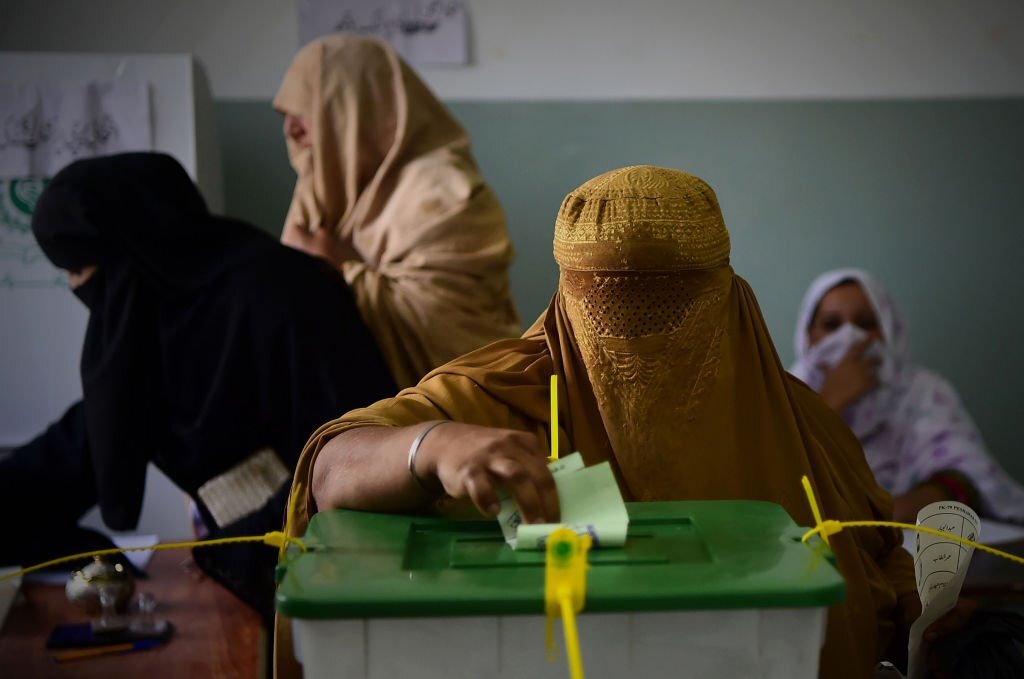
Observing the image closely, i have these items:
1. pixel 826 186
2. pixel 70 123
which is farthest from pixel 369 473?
pixel 826 186

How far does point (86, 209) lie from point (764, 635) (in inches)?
72.6

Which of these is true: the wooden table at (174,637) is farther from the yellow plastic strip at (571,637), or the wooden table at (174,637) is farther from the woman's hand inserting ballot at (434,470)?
the yellow plastic strip at (571,637)

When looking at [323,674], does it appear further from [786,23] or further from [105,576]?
[786,23]

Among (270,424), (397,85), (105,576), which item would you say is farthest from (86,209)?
(397,85)

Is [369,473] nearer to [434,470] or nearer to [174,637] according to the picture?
[434,470]

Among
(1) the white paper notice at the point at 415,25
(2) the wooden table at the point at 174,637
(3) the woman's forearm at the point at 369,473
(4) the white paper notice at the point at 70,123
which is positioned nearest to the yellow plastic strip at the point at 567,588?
(3) the woman's forearm at the point at 369,473

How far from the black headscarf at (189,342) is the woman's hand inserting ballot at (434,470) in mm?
1012

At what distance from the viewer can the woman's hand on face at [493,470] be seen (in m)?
0.85

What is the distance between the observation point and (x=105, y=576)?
178 cm

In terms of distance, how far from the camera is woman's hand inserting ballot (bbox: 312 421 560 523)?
85 centimetres

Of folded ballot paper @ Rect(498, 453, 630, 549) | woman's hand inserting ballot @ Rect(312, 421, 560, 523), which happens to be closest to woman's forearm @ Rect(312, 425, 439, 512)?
woman's hand inserting ballot @ Rect(312, 421, 560, 523)

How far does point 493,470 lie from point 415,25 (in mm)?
3020

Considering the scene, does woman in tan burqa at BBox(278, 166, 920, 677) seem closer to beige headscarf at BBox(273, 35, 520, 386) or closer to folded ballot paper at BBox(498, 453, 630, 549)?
folded ballot paper at BBox(498, 453, 630, 549)

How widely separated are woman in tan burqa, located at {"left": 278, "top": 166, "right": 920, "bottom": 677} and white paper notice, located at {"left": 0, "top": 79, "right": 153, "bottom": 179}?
2223mm
